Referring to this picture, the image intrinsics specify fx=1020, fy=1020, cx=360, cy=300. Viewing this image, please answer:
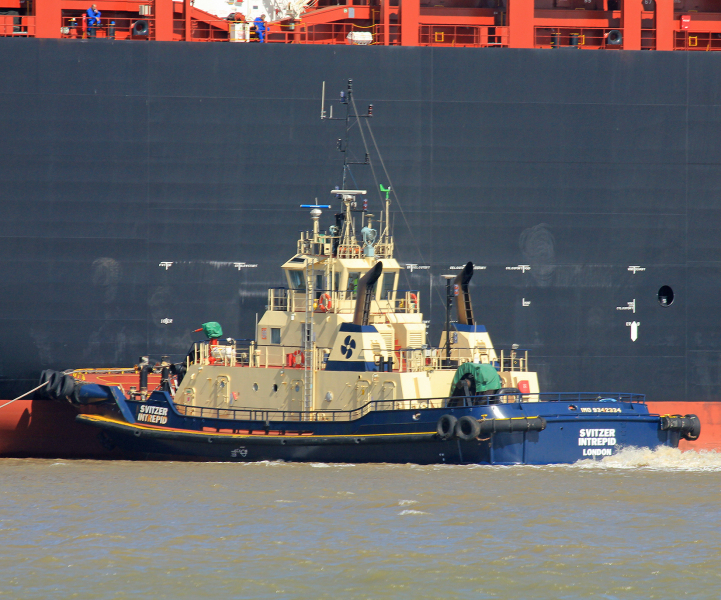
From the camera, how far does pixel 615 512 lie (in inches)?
472

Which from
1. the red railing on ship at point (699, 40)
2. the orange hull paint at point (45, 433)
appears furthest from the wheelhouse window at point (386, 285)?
the red railing on ship at point (699, 40)

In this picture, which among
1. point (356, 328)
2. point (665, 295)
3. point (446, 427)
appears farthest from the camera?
point (665, 295)

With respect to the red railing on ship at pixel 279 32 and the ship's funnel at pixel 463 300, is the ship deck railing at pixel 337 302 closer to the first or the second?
the ship's funnel at pixel 463 300

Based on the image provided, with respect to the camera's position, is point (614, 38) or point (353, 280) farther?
point (614, 38)

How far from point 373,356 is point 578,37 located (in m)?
7.79

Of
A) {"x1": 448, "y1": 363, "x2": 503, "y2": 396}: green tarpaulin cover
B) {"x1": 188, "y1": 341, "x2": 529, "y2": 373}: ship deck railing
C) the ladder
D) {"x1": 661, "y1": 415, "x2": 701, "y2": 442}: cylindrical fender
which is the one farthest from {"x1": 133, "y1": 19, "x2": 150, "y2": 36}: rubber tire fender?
{"x1": 661, "y1": 415, "x2": 701, "y2": 442}: cylindrical fender

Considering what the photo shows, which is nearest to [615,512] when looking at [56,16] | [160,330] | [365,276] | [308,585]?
[308,585]

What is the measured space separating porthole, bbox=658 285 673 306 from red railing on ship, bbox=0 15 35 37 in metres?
12.2

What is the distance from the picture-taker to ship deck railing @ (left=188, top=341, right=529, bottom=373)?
1570 centimetres

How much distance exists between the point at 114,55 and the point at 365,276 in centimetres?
614

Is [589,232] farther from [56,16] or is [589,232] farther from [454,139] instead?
[56,16]

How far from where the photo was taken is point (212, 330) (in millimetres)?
16656

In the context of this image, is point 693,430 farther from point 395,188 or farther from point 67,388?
point 67,388

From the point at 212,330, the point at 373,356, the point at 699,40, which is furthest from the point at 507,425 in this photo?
the point at 699,40
